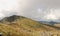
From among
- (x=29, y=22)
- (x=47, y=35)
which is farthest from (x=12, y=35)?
(x=29, y=22)

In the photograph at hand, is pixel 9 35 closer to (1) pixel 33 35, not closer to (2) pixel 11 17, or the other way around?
(1) pixel 33 35

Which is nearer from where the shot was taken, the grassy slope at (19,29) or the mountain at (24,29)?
the mountain at (24,29)

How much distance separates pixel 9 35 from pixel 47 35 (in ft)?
57.1

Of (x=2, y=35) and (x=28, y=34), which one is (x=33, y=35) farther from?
(x=2, y=35)

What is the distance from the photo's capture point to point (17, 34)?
250 ft

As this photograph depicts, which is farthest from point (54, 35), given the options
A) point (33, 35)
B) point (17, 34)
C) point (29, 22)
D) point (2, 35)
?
point (29, 22)

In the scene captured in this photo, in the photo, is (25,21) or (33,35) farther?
(25,21)

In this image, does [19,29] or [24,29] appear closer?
[19,29]

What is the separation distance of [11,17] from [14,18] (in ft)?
16.4

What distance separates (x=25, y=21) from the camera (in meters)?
142

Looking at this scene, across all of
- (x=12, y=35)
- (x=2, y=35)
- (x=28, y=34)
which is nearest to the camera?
(x=2, y=35)

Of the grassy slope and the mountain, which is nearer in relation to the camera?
the mountain

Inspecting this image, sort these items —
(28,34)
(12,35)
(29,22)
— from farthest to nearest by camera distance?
(29,22)
(28,34)
(12,35)

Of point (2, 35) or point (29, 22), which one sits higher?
point (29, 22)
